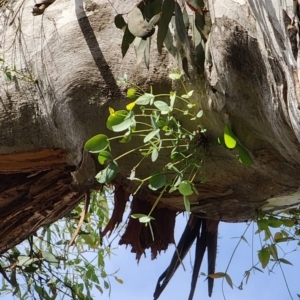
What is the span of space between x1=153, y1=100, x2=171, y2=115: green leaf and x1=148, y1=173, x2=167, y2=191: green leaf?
103 millimetres

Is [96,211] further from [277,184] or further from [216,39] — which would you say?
[216,39]

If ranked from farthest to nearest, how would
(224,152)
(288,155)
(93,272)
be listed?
(93,272) → (224,152) → (288,155)

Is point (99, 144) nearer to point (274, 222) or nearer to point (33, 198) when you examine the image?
point (274, 222)

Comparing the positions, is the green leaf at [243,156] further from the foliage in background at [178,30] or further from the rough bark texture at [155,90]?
the foliage in background at [178,30]

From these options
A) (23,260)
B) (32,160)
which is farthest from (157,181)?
(23,260)

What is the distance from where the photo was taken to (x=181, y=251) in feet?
4.55

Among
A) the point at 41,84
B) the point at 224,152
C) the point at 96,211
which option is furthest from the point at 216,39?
the point at 96,211

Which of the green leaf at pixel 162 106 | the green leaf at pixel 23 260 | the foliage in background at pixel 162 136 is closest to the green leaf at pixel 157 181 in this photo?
the foliage in background at pixel 162 136

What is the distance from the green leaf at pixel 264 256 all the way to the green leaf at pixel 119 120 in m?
0.43

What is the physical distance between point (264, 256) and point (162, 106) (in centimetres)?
42

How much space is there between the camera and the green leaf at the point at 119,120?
947 mm

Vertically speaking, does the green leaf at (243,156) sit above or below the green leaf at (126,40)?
below

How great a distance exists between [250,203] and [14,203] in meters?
0.53

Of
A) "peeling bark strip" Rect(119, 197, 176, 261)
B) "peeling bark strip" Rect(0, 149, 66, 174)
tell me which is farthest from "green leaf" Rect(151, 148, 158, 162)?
"peeling bark strip" Rect(119, 197, 176, 261)
